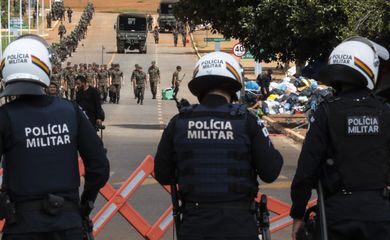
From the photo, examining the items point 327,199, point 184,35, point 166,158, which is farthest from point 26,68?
point 184,35

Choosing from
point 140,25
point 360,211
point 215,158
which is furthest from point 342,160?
point 140,25

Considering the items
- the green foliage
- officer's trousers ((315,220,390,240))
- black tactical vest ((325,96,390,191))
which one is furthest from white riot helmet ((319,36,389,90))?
the green foliage

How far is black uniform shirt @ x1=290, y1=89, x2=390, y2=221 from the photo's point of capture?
19.1ft

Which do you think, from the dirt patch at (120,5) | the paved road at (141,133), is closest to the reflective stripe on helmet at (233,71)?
the paved road at (141,133)

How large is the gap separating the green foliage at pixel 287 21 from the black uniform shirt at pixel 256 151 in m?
19.4

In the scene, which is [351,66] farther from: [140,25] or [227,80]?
[140,25]

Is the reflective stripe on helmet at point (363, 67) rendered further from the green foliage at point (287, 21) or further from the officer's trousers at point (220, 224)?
the green foliage at point (287, 21)

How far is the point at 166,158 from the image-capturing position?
587 centimetres

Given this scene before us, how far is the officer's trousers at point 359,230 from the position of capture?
578 centimetres

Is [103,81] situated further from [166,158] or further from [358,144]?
[358,144]

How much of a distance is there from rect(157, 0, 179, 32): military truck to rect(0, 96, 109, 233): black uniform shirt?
8075 cm

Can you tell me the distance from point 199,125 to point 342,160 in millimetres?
862

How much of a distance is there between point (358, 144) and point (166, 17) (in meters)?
84.4

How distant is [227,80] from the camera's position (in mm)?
5785
